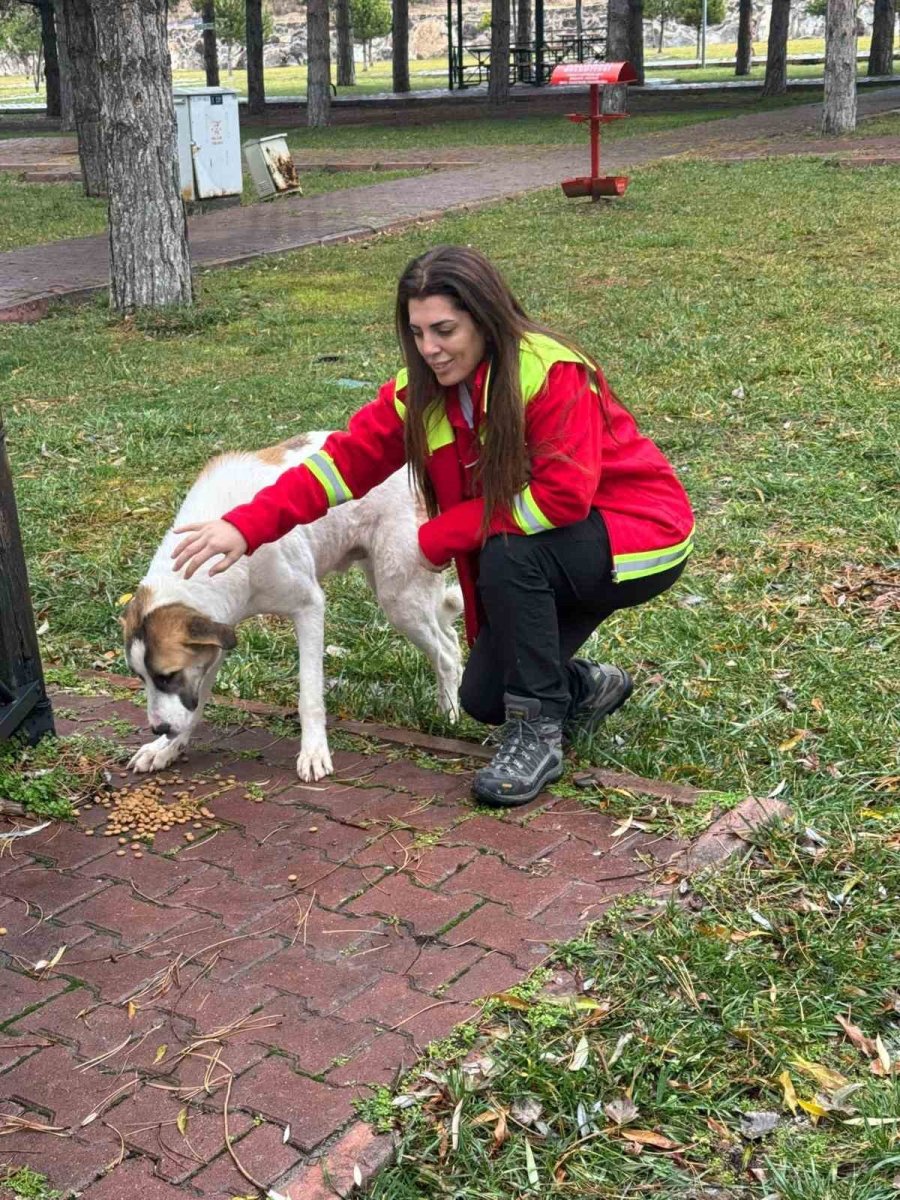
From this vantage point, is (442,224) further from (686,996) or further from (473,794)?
(686,996)

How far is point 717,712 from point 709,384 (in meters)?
4.14

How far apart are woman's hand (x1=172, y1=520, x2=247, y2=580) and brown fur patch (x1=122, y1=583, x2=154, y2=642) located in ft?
0.66

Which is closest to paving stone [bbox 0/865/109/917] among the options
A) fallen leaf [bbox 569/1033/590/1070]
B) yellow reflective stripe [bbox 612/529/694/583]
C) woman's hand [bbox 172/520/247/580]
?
woman's hand [bbox 172/520/247/580]

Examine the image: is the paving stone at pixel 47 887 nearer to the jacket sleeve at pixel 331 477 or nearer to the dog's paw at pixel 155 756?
the dog's paw at pixel 155 756

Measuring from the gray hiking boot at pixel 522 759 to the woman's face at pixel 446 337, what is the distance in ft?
3.13

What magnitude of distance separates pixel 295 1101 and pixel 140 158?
9510 millimetres

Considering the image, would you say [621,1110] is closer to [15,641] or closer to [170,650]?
[170,650]

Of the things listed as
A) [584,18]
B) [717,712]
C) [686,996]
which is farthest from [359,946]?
[584,18]

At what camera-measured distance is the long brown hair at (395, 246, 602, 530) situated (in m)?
3.64

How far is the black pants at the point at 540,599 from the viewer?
3.87 meters

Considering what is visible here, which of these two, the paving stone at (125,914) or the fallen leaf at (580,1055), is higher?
the fallen leaf at (580,1055)

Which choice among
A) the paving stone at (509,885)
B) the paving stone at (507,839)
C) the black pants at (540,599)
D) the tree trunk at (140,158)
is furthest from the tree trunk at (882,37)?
the paving stone at (509,885)

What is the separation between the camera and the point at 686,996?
117 inches

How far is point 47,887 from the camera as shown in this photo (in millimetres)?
3621
